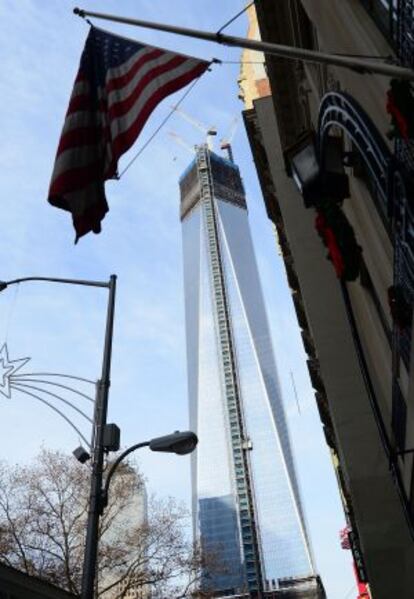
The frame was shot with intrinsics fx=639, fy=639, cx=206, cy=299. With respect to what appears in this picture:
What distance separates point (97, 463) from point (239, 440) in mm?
167040

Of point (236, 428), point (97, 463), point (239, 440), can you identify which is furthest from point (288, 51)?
point (236, 428)

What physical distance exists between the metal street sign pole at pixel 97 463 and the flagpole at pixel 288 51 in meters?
4.98

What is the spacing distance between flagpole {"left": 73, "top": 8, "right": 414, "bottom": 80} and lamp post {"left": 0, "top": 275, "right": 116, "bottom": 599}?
16.0ft

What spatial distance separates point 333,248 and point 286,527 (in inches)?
6725

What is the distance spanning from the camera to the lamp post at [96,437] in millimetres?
8414

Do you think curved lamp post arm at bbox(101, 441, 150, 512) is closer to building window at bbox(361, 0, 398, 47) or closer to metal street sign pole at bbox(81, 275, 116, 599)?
metal street sign pole at bbox(81, 275, 116, 599)

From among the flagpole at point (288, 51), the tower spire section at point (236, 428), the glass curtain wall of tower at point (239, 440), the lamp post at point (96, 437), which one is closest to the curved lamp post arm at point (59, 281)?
the lamp post at point (96, 437)

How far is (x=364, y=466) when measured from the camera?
15.8 m

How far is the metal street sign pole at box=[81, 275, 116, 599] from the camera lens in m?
8.35

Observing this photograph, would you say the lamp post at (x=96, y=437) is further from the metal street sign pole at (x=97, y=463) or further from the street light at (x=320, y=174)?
the street light at (x=320, y=174)

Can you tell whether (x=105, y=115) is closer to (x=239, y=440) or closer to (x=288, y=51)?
(x=288, y=51)

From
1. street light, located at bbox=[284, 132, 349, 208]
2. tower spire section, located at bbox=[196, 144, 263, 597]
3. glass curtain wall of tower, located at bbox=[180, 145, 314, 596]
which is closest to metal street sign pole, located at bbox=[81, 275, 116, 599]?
street light, located at bbox=[284, 132, 349, 208]

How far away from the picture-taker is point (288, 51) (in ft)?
20.4

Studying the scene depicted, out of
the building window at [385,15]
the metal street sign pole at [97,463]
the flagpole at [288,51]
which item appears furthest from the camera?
the metal street sign pole at [97,463]
